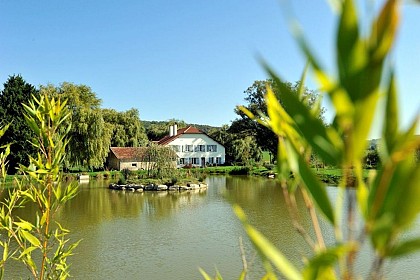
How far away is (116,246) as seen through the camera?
8836 millimetres

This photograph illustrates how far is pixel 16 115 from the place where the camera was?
22031mm

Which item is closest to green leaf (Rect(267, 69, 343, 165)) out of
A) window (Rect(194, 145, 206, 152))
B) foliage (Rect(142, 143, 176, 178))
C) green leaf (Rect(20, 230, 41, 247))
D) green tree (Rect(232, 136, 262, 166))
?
green leaf (Rect(20, 230, 41, 247))

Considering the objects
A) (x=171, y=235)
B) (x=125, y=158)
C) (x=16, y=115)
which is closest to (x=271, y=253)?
(x=171, y=235)

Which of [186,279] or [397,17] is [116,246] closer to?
[186,279]

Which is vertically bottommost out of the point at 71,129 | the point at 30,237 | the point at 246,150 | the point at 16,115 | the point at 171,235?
the point at 171,235

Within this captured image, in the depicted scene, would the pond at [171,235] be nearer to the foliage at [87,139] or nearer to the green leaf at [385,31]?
the green leaf at [385,31]

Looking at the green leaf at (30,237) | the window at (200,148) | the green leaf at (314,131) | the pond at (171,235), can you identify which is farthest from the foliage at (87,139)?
the green leaf at (314,131)

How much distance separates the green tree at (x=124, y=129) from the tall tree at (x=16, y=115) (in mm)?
8364

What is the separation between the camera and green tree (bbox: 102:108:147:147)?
1225 inches

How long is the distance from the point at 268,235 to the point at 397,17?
9.70m

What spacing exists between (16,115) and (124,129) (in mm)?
10502

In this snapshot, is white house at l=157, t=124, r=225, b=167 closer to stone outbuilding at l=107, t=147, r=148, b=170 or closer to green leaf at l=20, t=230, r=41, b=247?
stone outbuilding at l=107, t=147, r=148, b=170

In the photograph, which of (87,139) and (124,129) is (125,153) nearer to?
(124,129)

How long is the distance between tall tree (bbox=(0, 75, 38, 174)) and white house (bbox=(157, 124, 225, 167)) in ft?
43.7
